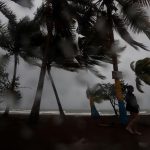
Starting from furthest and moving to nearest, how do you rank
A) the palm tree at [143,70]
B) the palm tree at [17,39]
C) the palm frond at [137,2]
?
1. the palm tree at [143,70]
2. the palm tree at [17,39]
3. the palm frond at [137,2]

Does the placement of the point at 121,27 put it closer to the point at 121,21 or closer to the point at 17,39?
the point at 121,21

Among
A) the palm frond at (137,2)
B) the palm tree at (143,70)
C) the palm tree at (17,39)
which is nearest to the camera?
the palm frond at (137,2)

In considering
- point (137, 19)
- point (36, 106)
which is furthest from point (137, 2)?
point (36, 106)

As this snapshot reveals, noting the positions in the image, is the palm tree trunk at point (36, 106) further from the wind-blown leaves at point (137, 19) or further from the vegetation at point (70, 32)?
the wind-blown leaves at point (137, 19)

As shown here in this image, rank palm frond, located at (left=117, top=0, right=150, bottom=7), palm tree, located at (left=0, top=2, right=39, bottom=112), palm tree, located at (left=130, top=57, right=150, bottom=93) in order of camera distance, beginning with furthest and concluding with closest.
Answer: palm tree, located at (left=130, top=57, right=150, bottom=93) < palm tree, located at (left=0, top=2, right=39, bottom=112) < palm frond, located at (left=117, top=0, right=150, bottom=7)

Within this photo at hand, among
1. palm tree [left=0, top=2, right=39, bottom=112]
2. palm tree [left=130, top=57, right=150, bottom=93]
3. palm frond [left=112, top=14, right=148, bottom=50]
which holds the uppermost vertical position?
palm frond [left=112, top=14, right=148, bottom=50]

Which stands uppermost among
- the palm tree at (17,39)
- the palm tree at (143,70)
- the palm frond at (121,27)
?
the palm frond at (121,27)

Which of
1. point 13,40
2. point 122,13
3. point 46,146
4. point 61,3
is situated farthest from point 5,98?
point 46,146

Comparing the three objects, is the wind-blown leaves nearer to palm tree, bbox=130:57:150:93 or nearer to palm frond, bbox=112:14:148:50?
palm frond, bbox=112:14:148:50

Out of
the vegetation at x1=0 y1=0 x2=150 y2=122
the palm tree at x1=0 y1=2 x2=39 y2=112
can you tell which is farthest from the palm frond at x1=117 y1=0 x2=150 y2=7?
the palm tree at x1=0 y1=2 x2=39 y2=112

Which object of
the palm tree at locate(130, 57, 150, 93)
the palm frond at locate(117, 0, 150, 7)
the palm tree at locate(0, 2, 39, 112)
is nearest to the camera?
the palm frond at locate(117, 0, 150, 7)

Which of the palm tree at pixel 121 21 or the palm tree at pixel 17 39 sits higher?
the palm tree at pixel 121 21

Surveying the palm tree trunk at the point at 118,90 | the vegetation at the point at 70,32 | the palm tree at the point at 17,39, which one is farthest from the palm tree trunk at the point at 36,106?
the palm tree at the point at 17,39

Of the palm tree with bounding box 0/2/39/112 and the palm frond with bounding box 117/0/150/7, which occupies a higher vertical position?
the palm frond with bounding box 117/0/150/7
